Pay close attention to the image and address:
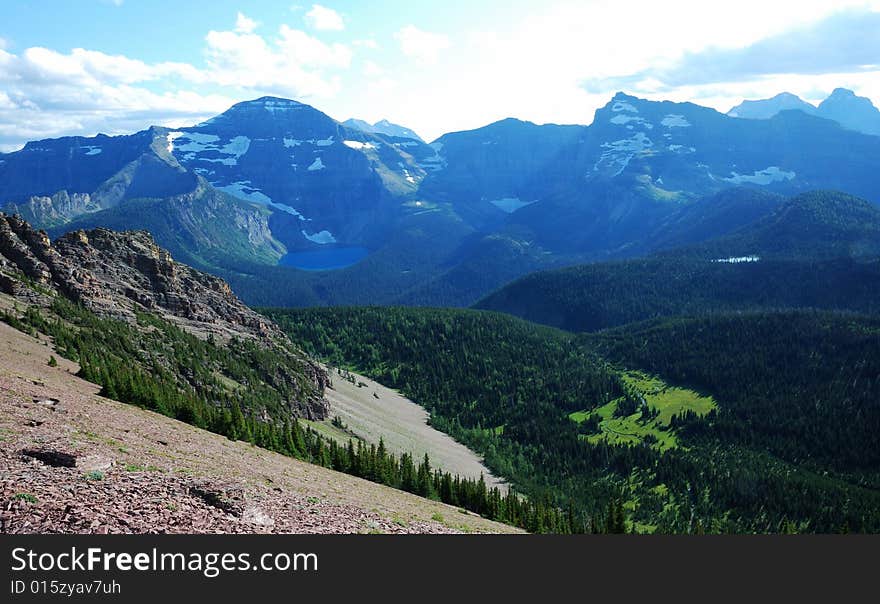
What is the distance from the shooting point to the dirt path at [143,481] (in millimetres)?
30891

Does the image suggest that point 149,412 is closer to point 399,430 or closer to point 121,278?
point 121,278

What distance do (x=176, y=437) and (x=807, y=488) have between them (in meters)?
144

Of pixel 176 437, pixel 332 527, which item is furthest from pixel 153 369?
pixel 332 527

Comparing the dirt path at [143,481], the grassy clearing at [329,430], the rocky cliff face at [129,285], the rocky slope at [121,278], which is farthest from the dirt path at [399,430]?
the dirt path at [143,481]

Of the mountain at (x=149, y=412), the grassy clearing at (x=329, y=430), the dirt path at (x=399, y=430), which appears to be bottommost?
the dirt path at (x=399, y=430)

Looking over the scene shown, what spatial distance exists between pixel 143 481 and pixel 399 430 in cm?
12865

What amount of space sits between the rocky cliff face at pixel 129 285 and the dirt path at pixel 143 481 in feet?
160

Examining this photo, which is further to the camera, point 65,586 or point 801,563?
point 801,563

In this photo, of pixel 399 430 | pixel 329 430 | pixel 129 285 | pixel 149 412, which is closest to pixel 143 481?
pixel 149 412

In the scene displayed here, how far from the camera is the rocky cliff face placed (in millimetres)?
110500

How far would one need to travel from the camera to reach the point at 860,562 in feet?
105

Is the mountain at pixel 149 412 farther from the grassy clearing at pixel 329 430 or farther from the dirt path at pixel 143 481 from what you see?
the grassy clearing at pixel 329 430

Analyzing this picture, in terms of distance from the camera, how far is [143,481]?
3703 centimetres

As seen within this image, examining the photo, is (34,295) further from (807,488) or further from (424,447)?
(807,488)
